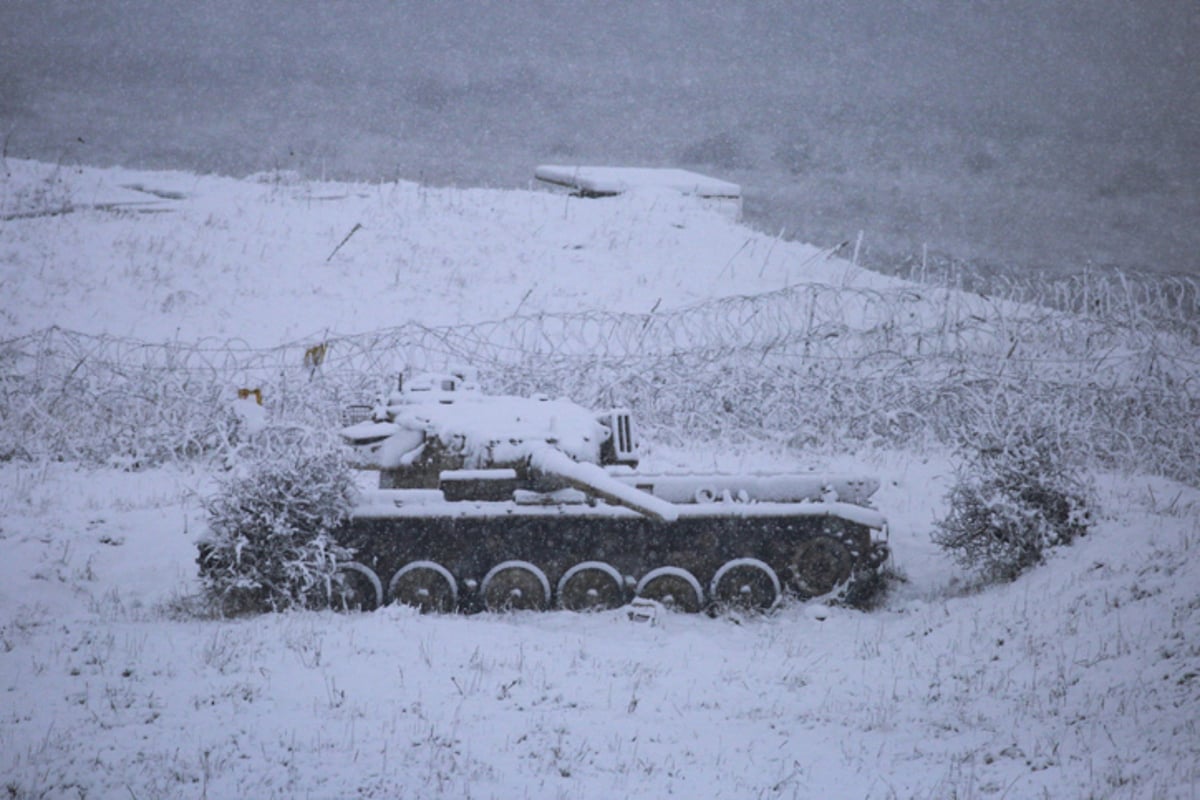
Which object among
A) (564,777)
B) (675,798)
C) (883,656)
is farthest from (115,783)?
(883,656)

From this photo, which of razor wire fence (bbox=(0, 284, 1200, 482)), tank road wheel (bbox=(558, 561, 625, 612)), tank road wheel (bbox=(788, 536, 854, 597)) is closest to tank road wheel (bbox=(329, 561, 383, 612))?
tank road wheel (bbox=(558, 561, 625, 612))

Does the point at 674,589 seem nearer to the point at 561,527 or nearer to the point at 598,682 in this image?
the point at 561,527

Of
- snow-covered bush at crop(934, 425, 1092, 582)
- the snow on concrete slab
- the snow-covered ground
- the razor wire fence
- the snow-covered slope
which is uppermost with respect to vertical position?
the snow on concrete slab

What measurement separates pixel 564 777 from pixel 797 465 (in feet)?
27.6

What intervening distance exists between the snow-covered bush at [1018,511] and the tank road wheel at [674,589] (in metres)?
2.33

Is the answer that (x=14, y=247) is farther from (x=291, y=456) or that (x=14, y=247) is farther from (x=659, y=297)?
(x=291, y=456)

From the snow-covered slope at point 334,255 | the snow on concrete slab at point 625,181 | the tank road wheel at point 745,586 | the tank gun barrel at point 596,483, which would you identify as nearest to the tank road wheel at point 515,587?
the tank gun barrel at point 596,483

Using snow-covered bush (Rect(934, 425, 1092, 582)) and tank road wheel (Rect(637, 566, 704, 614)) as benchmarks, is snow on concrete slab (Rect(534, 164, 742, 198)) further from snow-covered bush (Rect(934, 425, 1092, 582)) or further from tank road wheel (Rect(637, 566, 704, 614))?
tank road wheel (Rect(637, 566, 704, 614))

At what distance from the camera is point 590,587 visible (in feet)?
25.5

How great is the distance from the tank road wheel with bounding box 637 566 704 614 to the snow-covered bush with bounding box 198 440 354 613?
7.67 ft

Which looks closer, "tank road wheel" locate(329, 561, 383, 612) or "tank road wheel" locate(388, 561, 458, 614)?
"tank road wheel" locate(329, 561, 383, 612)

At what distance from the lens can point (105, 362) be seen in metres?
13.4

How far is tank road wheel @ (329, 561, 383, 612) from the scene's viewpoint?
7441mm

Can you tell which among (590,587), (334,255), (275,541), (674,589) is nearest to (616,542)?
(590,587)
